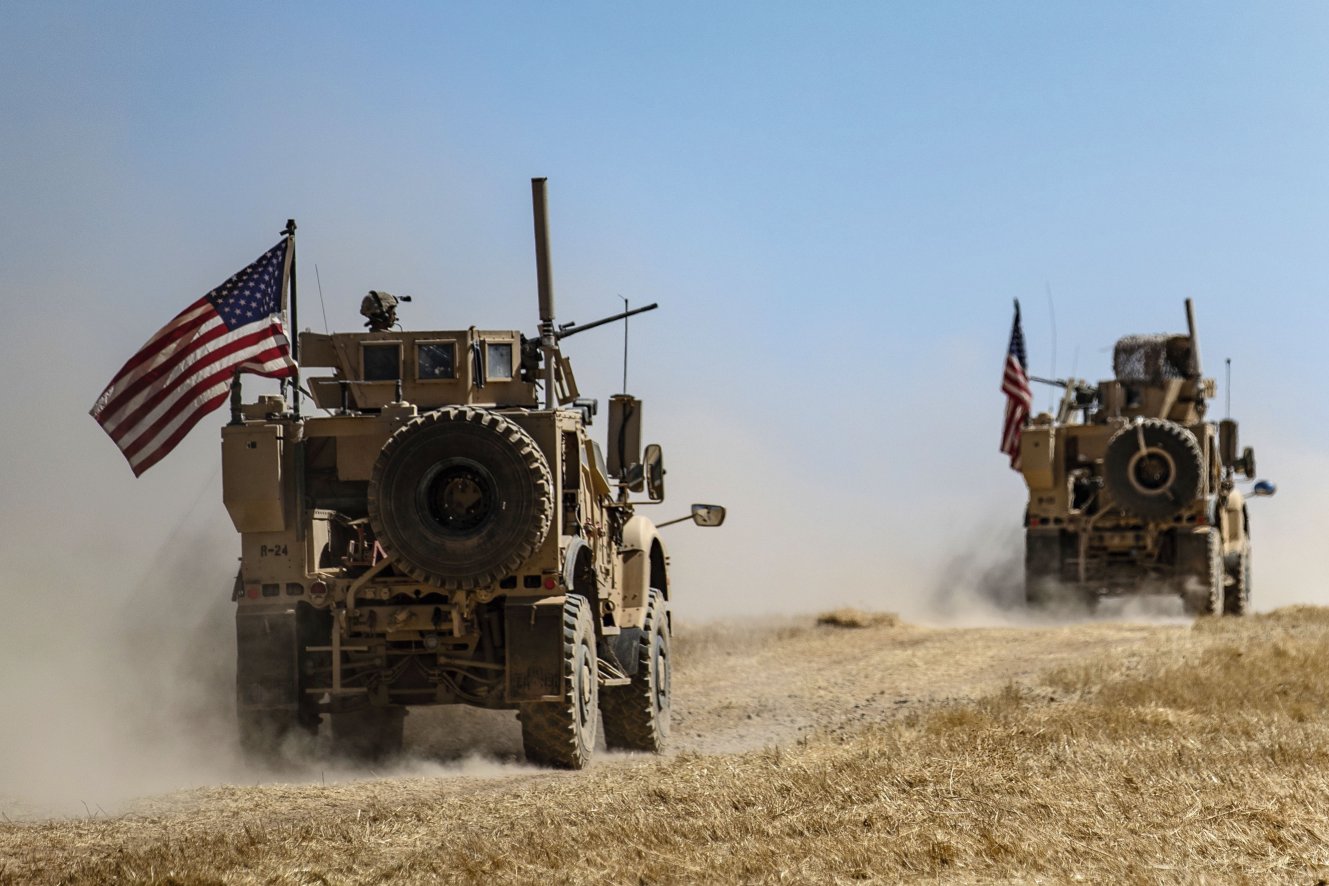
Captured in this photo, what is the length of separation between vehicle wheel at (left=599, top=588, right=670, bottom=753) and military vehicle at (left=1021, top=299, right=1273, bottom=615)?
1223 centimetres

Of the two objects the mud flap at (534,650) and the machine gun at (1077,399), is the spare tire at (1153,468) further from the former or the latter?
the mud flap at (534,650)

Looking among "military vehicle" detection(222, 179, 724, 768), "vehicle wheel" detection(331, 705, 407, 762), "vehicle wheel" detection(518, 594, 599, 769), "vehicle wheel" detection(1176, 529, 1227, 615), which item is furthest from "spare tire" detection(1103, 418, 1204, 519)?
"vehicle wheel" detection(518, 594, 599, 769)

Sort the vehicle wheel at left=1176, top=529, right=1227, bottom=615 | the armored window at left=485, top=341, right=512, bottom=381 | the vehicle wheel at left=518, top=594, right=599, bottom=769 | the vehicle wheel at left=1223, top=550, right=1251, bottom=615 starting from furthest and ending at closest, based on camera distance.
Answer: the vehicle wheel at left=1223, top=550, right=1251, bottom=615 → the vehicle wheel at left=1176, top=529, right=1227, bottom=615 → the armored window at left=485, top=341, right=512, bottom=381 → the vehicle wheel at left=518, top=594, right=599, bottom=769

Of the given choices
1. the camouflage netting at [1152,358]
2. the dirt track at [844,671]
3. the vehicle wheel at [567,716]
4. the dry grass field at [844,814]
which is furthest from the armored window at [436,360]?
the camouflage netting at [1152,358]

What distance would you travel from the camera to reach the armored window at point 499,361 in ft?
44.5

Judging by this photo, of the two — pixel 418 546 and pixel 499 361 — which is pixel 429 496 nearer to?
pixel 418 546

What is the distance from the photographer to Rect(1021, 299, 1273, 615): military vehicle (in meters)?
24.8

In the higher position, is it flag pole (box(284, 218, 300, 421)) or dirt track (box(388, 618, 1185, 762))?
flag pole (box(284, 218, 300, 421))

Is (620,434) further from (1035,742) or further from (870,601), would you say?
(870,601)

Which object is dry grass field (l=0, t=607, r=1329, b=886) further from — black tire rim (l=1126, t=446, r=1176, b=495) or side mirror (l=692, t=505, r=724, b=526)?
black tire rim (l=1126, t=446, r=1176, b=495)

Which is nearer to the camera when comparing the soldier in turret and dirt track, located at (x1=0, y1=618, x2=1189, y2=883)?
dirt track, located at (x1=0, y1=618, x2=1189, y2=883)

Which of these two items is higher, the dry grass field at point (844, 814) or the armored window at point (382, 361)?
the armored window at point (382, 361)

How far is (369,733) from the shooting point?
1345 cm

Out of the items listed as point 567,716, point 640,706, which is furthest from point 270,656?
point 640,706
